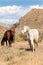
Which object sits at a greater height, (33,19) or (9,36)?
(33,19)

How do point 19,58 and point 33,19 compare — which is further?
point 33,19

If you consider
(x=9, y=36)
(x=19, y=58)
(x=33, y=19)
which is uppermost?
(x=33, y=19)

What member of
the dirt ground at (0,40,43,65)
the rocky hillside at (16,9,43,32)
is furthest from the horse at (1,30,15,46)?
the rocky hillside at (16,9,43,32)

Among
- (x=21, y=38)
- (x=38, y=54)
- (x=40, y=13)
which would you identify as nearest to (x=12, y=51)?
(x=38, y=54)

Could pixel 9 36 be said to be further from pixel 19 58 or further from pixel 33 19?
pixel 33 19

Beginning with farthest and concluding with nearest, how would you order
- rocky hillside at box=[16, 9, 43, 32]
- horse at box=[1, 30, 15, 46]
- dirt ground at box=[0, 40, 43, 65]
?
rocky hillside at box=[16, 9, 43, 32]
horse at box=[1, 30, 15, 46]
dirt ground at box=[0, 40, 43, 65]

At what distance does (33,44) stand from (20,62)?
13.5 ft

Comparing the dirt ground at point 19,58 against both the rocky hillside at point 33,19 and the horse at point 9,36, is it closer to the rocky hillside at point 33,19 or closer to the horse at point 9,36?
the horse at point 9,36

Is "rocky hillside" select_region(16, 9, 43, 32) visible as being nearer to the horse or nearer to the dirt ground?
the horse

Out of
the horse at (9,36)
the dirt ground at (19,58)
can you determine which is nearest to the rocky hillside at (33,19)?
the horse at (9,36)

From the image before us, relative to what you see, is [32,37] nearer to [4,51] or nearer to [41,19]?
[4,51]

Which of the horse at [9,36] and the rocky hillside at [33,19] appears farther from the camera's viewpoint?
the rocky hillside at [33,19]

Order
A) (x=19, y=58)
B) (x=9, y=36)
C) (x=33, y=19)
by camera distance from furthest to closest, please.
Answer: (x=33, y=19)
(x=9, y=36)
(x=19, y=58)

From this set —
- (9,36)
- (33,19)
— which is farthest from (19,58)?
(33,19)
